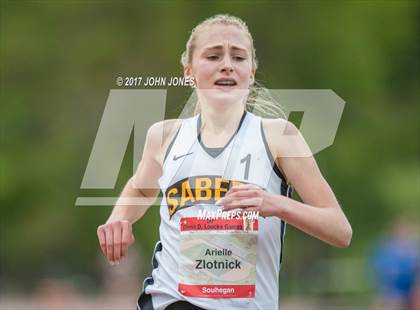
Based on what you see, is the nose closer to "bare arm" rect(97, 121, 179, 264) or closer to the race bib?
"bare arm" rect(97, 121, 179, 264)

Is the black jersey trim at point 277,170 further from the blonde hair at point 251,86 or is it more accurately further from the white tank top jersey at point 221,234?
the blonde hair at point 251,86

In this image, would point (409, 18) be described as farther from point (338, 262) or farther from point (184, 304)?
point (184, 304)

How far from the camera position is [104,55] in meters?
17.6

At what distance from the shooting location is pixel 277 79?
55.0ft

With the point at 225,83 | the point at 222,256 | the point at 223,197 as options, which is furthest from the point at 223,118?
the point at 222,256

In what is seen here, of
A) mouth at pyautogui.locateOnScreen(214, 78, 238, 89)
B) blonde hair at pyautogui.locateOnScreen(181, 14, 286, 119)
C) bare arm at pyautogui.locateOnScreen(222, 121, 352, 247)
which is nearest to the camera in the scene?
bare arm at pyautogui.locateOnScreen(222, 121, 352, 247)

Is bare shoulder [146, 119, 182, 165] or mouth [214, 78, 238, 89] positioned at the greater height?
mouth [214, 78, 238, 89]

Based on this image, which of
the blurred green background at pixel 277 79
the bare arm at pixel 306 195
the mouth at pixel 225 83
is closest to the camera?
the bare arm at pixel 306 195

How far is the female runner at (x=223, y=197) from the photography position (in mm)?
4039

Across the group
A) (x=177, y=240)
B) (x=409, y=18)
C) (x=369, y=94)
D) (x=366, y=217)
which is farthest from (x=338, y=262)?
(x=177, y=240)

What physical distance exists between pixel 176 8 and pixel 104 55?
4.71 ft

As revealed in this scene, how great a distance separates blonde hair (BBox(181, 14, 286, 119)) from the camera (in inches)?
169

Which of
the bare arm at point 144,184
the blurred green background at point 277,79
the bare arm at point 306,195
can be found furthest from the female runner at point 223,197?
the blurred green background at point 277,79

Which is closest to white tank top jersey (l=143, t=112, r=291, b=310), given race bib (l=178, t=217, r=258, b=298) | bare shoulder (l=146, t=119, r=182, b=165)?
race bib (l=178, t=217, r=258, b=298)
